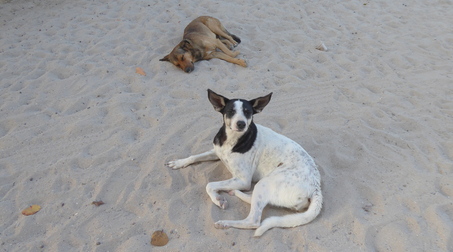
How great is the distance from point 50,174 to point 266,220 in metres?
2.28

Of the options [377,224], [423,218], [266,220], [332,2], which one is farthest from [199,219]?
[332,2]

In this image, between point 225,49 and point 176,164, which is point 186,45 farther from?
point 176,164

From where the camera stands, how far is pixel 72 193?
11.7ft

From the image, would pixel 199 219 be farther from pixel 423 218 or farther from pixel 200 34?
pixel 200 34

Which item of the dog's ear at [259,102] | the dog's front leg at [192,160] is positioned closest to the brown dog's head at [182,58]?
the dog's front leg at [192,160]

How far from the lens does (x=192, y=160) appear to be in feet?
13.1

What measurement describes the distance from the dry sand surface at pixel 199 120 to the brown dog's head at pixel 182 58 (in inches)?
5.0

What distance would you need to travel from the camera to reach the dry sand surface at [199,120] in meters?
3.21

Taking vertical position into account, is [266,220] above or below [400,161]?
above

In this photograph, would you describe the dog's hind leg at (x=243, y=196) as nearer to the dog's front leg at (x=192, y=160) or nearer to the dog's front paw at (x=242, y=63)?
the dog's front leg at (x=192, y=160)

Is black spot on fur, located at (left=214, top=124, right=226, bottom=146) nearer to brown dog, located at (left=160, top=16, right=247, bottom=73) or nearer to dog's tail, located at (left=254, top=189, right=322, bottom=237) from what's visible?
dog's tail, located at (left=254, top=189, right=322, bottom=237)

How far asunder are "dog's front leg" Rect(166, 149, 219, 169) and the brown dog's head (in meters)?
2.42

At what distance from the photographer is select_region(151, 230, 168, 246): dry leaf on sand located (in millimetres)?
3043

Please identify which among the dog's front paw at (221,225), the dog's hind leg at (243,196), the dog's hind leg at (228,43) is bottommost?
the dog's hind leg at (228,43)
